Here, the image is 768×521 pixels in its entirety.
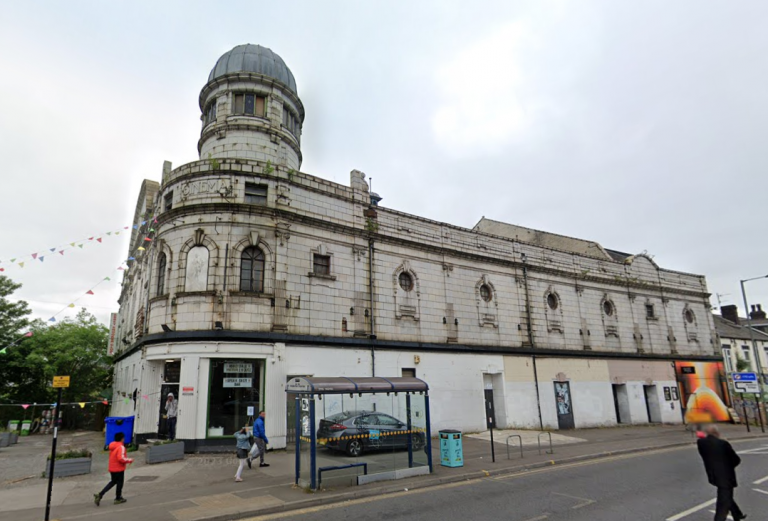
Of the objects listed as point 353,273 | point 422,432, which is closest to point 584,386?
point 353,273

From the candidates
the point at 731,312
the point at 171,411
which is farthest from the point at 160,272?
the point at 731,312

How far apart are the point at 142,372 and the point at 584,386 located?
25502 mm

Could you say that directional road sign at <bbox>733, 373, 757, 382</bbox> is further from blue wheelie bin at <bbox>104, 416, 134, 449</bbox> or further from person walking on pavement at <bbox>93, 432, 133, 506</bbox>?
blue wheelie bin at <bbox>104, 416, 134, 449</bbox>

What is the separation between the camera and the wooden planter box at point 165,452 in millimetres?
15172

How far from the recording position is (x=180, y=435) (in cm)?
1653

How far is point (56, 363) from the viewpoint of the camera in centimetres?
3416

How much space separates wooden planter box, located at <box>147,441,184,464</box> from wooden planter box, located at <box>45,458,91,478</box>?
71.9 inches

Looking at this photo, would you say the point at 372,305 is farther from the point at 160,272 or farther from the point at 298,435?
the point at 298,435

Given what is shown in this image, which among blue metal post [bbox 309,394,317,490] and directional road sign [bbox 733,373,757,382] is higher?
directional road sign [bbox 733,373,757,382]

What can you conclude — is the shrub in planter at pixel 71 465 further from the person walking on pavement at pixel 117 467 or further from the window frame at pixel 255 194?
the window frame at pixel 255 194

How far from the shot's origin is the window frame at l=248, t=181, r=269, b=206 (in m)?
19.7

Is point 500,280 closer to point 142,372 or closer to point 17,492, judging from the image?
point 142,372

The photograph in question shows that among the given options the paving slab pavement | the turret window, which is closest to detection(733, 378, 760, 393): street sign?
the paving slab pavement

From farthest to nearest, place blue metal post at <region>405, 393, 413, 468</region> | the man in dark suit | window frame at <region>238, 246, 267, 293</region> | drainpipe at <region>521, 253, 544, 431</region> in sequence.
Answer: drainpipe at <region>521, 253, 544, 431</region> → window frame at <region>238, 246, 267, 293</region> → blue metal post at <region>405, 393, 413, 468</region> → the man in dark suit
